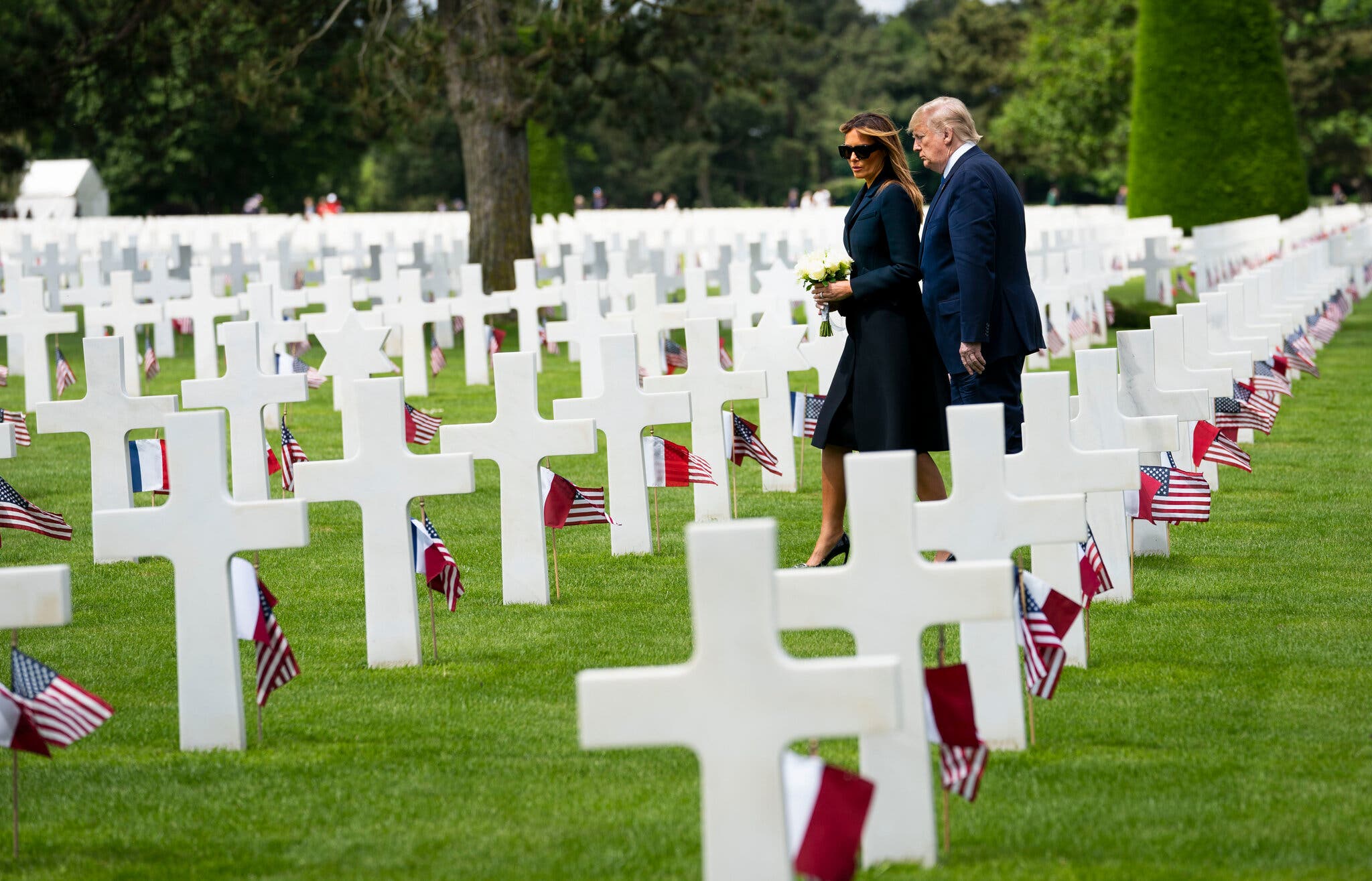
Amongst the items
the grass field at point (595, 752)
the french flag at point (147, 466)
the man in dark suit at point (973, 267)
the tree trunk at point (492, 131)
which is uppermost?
the tree trunk at point (492, 131)

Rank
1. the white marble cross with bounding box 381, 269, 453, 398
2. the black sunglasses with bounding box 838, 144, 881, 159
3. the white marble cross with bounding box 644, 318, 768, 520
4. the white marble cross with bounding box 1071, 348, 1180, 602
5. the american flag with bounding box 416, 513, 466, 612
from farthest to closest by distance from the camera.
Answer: the white marble cross with bounding box 381, 269, 453, 398
the white marble cross with bounding box 644, 318, 768, 520
the black sunglasses with bounding box 838, 144, 881, 159
the white marble cross with bounding box 1071, 348, 1180, 602
the american flag with bounding box 416, 513, 466, 612

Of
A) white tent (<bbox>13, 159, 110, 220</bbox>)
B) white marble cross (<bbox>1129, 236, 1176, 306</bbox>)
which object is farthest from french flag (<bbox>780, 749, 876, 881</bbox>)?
white tent (<bbox>13, 159, 110, 220</bbox>)

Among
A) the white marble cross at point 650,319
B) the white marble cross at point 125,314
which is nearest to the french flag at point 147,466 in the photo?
the white marble cross at point 650,319

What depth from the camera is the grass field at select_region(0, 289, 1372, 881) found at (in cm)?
423

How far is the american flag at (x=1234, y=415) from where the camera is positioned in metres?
8.23

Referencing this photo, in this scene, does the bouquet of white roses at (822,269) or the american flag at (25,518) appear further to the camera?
the bouquet of white roses at (822,269)

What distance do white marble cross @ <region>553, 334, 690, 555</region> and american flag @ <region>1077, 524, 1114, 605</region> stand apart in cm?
210

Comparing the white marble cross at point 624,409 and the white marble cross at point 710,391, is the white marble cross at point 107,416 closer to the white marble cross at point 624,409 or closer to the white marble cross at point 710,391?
the white marble cross at point 624,409

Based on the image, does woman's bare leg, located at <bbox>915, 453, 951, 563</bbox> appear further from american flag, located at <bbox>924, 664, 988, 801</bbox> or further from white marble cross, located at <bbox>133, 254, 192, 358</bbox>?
white marble cross, located at <bbox>133, 254, 192, 358</bbox>

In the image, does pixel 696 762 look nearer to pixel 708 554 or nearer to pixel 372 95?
pixel 708 554

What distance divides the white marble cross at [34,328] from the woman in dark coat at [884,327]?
7905 mm

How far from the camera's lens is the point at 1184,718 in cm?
528

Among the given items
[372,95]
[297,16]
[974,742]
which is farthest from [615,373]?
[297,16]

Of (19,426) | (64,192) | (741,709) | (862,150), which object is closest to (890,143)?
(862,150)
